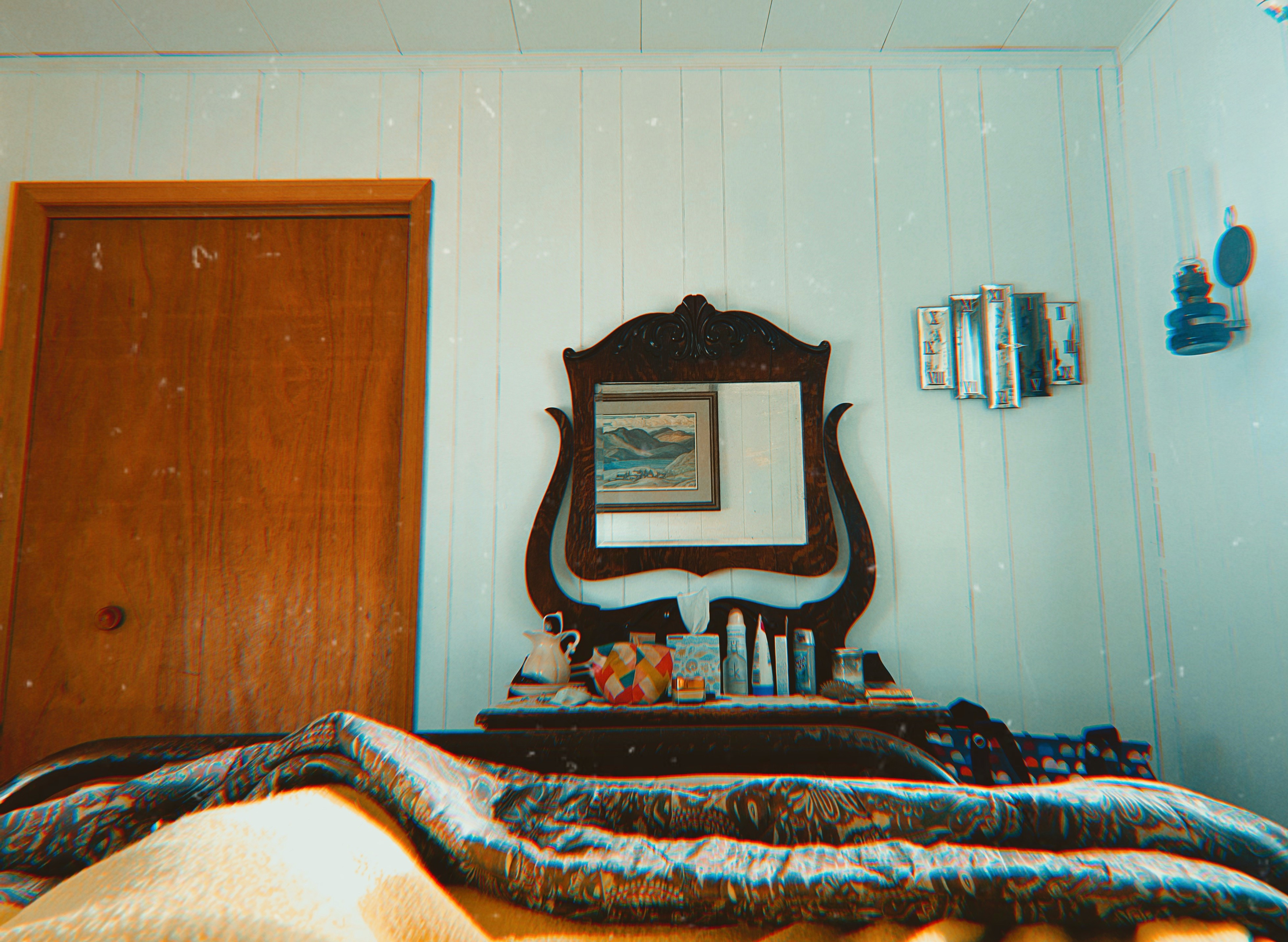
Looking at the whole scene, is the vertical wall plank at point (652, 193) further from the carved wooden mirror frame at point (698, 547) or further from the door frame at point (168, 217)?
the door frame at point (168, 217)

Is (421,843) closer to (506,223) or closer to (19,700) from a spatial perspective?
(506,223)

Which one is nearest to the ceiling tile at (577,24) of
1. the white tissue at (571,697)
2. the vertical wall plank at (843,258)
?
the vertical wall plank at (843,258)

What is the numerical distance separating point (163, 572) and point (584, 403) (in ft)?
4.39

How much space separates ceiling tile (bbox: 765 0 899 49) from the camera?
1904 millimetres

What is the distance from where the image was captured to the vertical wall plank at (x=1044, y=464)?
6.39 feet

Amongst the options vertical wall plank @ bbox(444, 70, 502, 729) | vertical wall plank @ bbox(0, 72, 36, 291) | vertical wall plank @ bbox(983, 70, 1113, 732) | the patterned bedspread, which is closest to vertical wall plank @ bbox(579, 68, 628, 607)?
vertical wall plank @ bbox(444, 70, 502, 729)

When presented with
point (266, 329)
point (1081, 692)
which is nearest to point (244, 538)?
point (266, 329)

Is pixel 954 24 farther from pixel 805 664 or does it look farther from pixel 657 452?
pixel 805 664

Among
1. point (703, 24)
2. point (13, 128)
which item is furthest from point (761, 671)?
point (13, 128)

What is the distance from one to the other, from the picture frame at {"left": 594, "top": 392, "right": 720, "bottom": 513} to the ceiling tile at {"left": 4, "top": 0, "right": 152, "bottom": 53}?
1774 mm

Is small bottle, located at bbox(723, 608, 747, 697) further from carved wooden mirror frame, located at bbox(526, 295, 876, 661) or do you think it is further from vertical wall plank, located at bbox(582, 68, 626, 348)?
vertical wall plank, located at bbox(582, 68, 626, 348)

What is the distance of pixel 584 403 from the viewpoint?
1.99 meters

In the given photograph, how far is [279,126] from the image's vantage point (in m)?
2.10

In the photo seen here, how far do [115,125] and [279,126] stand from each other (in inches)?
20.2
